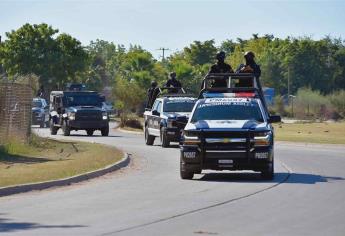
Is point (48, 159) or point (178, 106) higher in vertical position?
point (178, 106)

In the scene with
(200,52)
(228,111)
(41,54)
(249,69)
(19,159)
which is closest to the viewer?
(228,111)

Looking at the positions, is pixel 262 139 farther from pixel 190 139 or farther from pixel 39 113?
pixel 39 113

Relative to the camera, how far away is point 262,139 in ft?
71.1

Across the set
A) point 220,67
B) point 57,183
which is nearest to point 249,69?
point 220,67

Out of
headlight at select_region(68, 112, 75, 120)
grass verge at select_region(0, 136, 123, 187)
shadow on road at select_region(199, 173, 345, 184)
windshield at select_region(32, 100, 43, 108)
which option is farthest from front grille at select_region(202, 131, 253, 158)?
windshield at select_region(32, 100, 43, 108)

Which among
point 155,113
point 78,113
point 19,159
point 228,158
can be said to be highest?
point 155,113

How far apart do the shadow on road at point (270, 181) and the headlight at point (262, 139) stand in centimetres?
87

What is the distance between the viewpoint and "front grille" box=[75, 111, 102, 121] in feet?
146

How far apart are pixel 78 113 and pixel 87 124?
0.82 metres

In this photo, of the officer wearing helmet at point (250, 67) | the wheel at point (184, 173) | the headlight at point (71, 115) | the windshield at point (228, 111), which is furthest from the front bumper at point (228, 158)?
the headlight at point (71, 115)

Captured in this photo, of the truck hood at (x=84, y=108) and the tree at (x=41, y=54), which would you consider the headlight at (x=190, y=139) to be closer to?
the truck hood at (x=84, y=108)

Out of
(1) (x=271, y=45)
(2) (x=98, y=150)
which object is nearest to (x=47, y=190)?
(2) (x=98, y=150)

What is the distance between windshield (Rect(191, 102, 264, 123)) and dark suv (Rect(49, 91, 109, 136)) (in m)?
21.8

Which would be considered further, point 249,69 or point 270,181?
point 249,69
